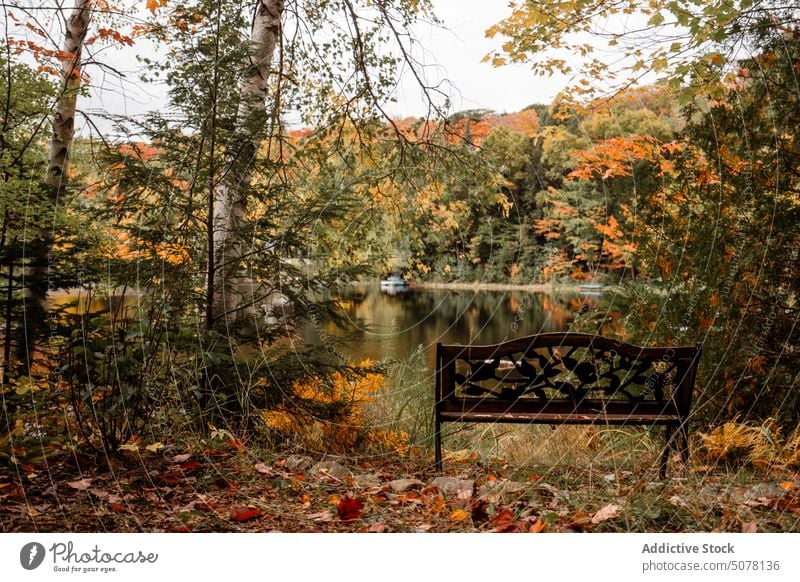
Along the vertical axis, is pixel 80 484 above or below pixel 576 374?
below

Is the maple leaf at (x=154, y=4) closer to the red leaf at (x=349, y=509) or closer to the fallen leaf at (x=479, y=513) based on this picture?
the red leaf at (x=349, y=509)

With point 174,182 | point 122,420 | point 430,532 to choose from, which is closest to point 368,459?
point 430,532

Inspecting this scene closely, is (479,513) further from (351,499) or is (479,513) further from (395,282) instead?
(395,282)

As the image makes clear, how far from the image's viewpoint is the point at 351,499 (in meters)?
2.62

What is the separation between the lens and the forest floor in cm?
246

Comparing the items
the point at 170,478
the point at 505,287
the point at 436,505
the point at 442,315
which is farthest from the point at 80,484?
the point at 442,315

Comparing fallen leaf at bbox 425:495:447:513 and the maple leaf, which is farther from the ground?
the maple leaf

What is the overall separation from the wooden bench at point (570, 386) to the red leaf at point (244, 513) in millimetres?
1067

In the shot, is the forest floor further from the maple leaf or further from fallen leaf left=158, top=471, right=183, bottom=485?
the maple leaf

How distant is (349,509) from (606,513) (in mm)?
1117

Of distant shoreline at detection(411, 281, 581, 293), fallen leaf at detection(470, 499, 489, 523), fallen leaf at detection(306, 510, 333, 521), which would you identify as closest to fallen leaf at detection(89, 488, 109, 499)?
fallen leaf at detection(306, 510, 333, 521)

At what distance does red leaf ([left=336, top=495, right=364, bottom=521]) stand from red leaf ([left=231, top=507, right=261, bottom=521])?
1.24 feet

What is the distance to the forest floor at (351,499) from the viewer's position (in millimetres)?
2463

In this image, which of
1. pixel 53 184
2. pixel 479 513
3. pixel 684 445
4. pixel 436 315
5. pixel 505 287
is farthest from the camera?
pixel 436 315
